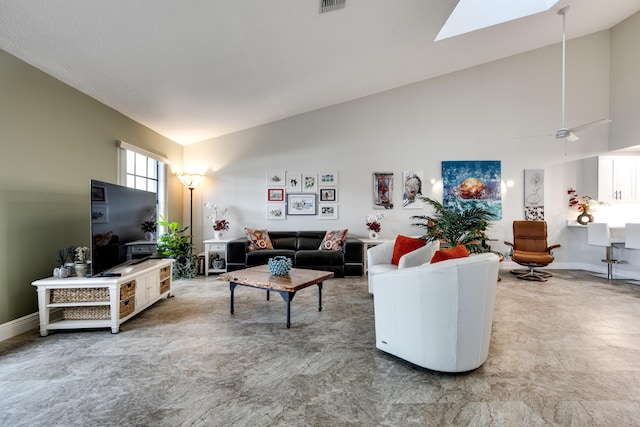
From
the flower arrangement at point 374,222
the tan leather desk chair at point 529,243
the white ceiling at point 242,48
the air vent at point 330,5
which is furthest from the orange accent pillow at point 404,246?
the air vent at point 330,5

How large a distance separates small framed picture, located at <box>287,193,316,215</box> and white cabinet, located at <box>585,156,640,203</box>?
530 centimetres

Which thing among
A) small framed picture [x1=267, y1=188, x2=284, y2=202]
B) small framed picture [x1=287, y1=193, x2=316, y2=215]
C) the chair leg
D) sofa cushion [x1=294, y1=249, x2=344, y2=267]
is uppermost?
small framed picture [x1=267, y1=188, x2=284, y2=202]

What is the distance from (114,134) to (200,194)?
7.40 feet

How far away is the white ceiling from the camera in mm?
2438

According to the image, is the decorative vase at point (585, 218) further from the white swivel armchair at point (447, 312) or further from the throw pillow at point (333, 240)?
the white swivel armchair at point (447, 312)

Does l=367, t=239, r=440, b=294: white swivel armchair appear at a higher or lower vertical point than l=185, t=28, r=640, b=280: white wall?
lower

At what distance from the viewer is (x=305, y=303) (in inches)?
145

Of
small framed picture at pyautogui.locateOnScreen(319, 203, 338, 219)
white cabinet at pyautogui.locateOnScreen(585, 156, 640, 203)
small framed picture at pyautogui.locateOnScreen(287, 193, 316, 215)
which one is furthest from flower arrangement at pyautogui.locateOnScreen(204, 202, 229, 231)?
white cabinet at pyautogui.locateOnScreen(585, 156, 640, 203)

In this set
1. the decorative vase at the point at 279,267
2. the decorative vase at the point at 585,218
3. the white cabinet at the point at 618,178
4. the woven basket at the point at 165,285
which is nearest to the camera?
the decorative vase at the point at 279,267

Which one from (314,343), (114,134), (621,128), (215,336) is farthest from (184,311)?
(621,128)

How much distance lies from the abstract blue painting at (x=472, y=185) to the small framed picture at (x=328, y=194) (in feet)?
7.18

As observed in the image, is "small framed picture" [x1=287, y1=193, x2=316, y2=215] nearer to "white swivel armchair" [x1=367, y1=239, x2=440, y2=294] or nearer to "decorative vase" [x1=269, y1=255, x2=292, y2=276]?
"white swivel armchair" [x1=367, y1=239, x2=440, y2=294]

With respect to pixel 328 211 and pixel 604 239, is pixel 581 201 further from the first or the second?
pixel 328 211

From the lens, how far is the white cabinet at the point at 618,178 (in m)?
5.48
